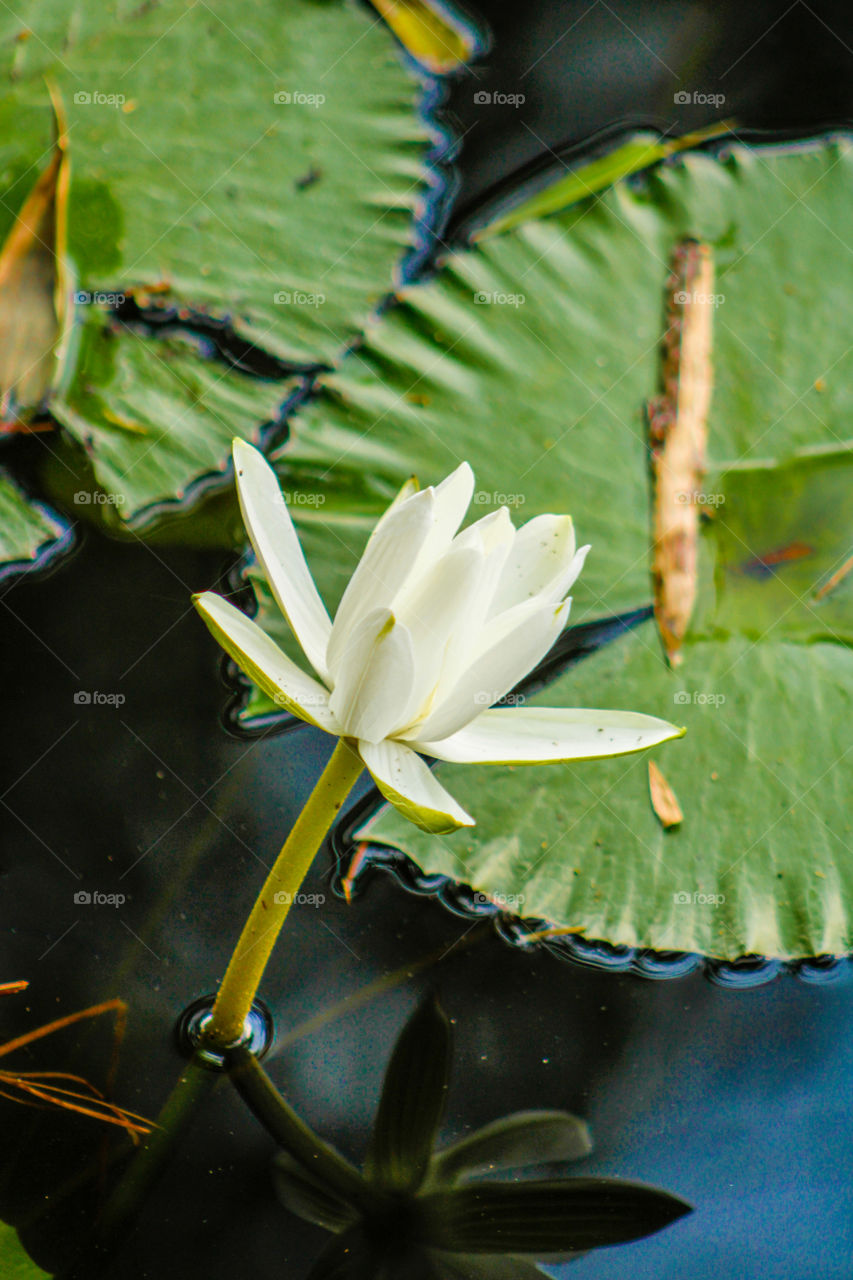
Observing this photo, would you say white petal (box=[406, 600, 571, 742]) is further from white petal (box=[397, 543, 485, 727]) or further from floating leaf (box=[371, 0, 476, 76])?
floating leaf (box=[371, 0, 476, 76])

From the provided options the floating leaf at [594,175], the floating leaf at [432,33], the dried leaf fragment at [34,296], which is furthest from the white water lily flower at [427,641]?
the floating leaf at [432,33]

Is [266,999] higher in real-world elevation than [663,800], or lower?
lower

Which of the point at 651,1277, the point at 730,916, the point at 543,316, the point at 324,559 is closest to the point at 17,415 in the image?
the point at 324,559

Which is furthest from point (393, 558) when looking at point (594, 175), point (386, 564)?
point (594, 175)

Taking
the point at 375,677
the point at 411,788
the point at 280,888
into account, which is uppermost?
the point at 375,677

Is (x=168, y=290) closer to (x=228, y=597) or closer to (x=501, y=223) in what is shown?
(x=228, y=597)

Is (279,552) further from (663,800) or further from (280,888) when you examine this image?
(663,800)
